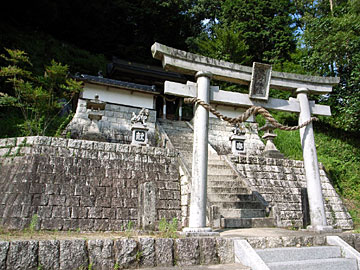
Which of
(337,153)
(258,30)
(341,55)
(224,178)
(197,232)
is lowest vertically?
(197,232)

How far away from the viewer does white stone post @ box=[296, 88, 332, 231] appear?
600 cm

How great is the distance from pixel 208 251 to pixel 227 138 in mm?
13827

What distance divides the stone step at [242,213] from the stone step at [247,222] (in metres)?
0.41

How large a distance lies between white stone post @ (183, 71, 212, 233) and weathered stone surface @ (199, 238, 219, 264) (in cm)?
70

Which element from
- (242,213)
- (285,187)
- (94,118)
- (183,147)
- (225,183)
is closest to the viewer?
(242,213)

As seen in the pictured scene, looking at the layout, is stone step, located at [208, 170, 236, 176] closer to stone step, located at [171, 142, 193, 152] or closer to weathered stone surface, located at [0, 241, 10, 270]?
stone step, located at [171, 142, 193, 152]

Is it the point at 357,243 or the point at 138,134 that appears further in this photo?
the point at 138,134

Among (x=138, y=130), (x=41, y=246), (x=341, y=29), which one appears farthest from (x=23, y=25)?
(x=41, y=246)

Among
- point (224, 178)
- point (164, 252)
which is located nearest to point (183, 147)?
point (224, 178)

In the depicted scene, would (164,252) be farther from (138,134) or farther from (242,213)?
(138,134)

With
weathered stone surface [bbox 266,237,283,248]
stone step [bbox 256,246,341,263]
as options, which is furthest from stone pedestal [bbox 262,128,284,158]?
weathered stone surface [bbox 266,237,283,248]

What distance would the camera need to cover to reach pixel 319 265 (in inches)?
167

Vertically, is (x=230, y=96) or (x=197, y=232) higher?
(x=230, y=96)

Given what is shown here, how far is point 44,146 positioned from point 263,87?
6.66m
